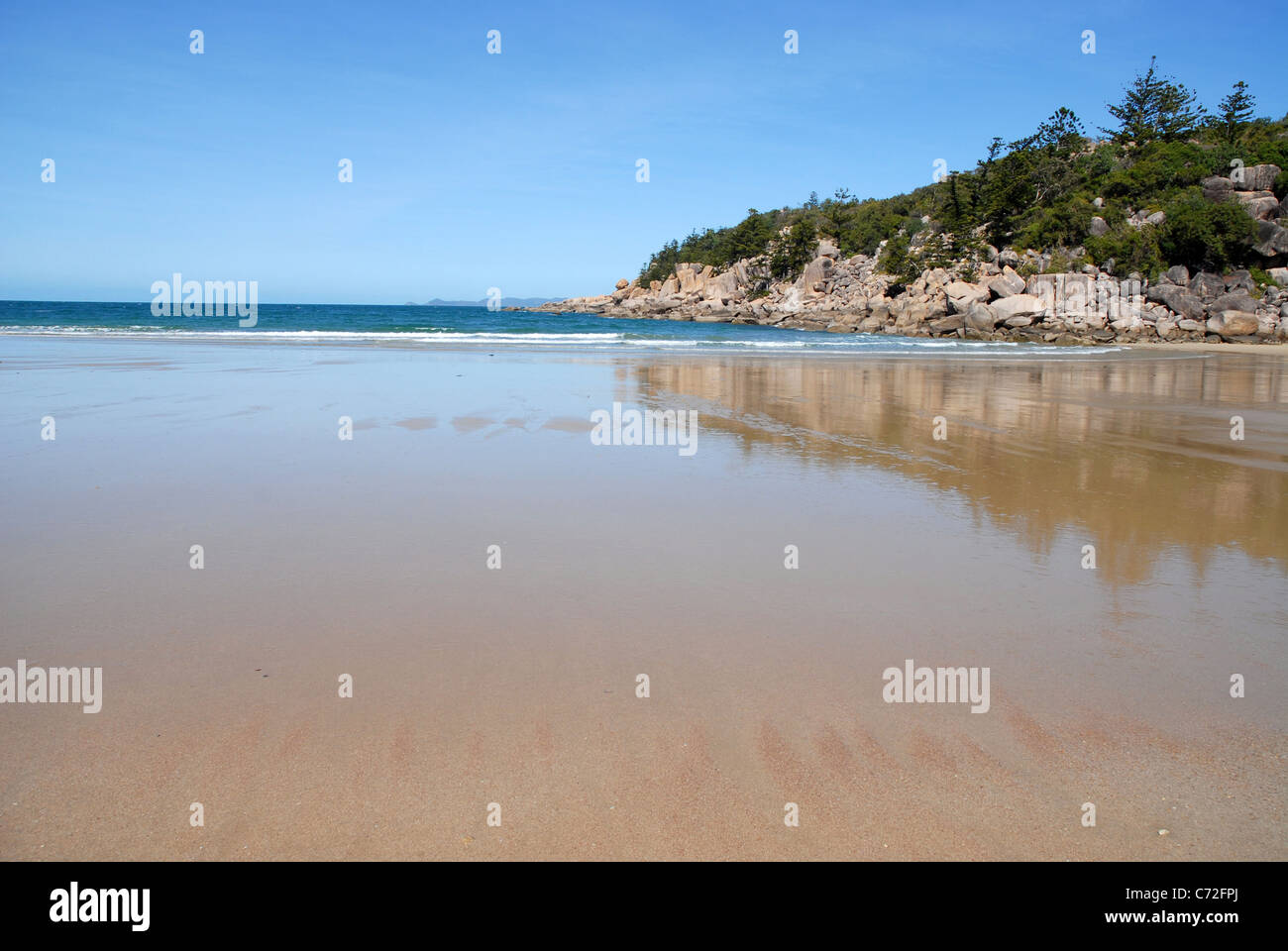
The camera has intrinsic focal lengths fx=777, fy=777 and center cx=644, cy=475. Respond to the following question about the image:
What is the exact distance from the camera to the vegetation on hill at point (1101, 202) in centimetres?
4691

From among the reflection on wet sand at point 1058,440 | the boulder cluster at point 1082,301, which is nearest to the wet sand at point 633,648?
the reflection on wet sand at point 1058,440

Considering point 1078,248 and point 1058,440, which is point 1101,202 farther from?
point 1058,440

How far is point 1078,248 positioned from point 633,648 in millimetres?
58463

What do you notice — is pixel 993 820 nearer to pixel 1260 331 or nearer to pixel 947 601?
pixel 947 601

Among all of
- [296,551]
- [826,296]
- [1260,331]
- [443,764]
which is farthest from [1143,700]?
[826,296]

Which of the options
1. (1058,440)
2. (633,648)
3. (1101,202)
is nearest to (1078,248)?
(1101,202)

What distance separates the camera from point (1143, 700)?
10.9 ft

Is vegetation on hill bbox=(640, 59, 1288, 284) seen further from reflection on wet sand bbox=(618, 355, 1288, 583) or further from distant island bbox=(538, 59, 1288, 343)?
reflection on wet sand bbox=(618, 355, 1288, 583)

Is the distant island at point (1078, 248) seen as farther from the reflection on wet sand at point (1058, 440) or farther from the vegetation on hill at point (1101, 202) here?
the reflection on wet sand at point (1058, 440)

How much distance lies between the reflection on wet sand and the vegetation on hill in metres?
32.1

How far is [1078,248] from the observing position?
51.9m

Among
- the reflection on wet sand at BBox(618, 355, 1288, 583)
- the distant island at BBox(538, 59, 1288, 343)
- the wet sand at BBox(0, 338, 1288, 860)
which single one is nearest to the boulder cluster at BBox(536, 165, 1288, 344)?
the distant island at BBox(538, 59, 1288, 343)
